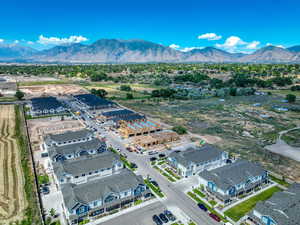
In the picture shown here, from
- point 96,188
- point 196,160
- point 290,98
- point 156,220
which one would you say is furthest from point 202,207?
point 290,98

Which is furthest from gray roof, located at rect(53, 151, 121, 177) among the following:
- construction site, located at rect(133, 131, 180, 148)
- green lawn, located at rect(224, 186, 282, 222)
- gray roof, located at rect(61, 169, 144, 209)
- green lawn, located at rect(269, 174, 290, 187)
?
green lawn, located at rect(269, 174, 290, 187)

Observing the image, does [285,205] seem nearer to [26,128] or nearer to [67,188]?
[67,188]

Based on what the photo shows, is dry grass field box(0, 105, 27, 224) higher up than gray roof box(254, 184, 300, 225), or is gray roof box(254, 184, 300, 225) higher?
gray roof box(254, 184, 300, 225)

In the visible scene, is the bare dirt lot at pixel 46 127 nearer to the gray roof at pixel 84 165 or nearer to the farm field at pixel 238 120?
the gray roof at pixel 84 165

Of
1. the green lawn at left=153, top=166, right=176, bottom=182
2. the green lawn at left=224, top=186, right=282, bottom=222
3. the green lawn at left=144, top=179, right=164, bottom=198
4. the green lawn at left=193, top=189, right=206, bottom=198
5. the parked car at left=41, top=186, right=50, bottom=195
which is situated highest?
the parked car at left=41, top=186, right=50, bottom=195

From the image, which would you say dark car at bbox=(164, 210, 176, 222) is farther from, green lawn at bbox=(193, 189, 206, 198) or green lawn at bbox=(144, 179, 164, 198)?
green lawn at bbox=(193, 189, 206, 198)

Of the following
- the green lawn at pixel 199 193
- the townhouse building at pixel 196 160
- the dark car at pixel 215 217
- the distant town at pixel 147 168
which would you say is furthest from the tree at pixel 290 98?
the dark car at pixel 215 217

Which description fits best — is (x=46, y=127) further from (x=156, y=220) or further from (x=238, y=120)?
(x=238, y=120)
